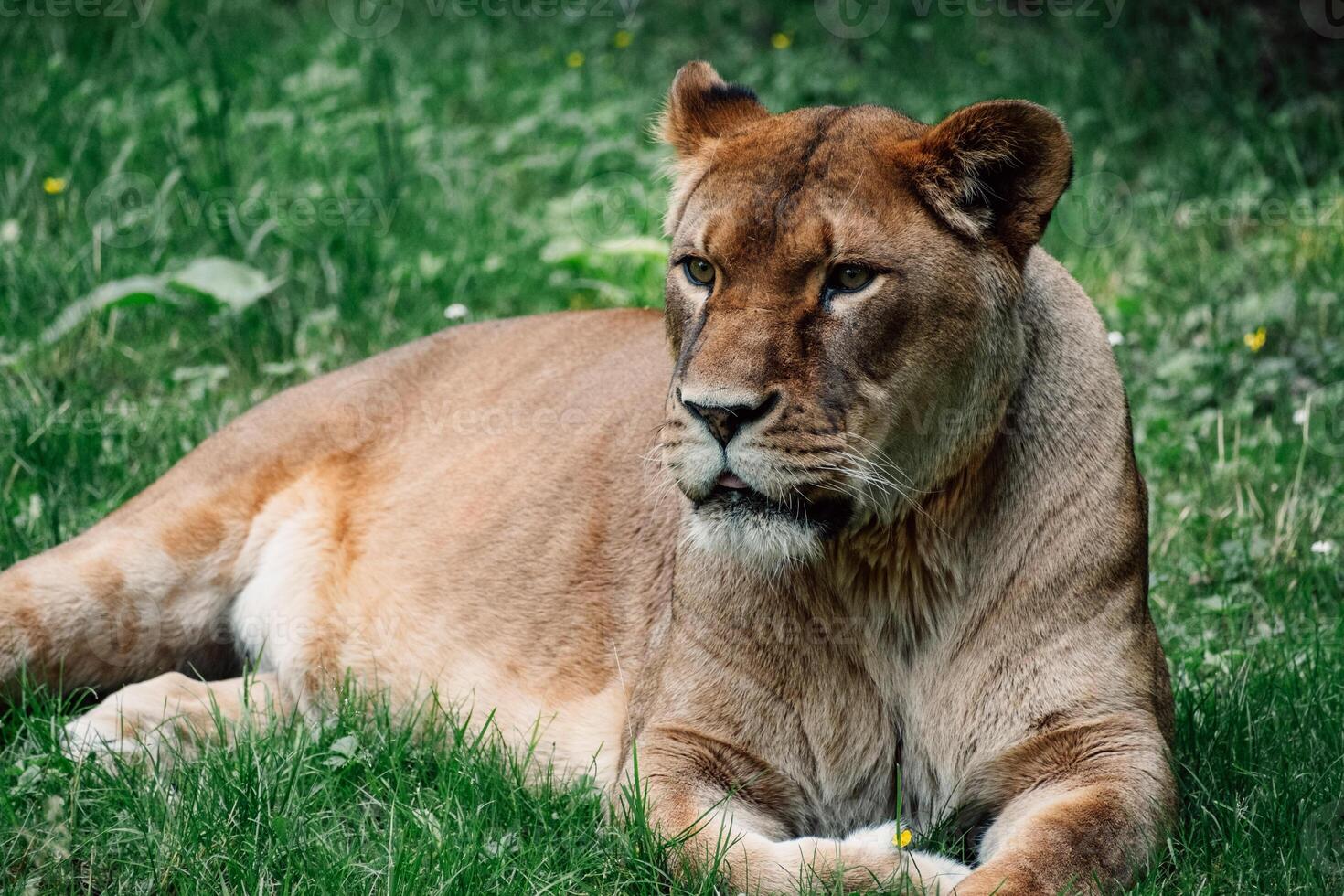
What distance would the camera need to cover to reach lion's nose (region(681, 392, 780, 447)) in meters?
2.86

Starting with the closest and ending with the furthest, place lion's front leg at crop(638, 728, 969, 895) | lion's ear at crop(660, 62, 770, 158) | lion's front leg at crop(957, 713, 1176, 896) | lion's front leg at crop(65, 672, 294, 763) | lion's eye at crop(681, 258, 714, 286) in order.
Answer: lion's front leg at crop(957, 713, 1176, 896) → lion's front leg at crop(638, 728, 969, 895) → lion's eye at crop(681, 258, 714, 286) → lion's ear at crop(660, 62, 770, 158) → lion's front leg at crop(65, 672, 294, 763)

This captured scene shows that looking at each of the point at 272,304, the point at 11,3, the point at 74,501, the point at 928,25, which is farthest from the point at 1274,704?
the point at 11,3

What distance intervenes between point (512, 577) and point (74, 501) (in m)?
1.67

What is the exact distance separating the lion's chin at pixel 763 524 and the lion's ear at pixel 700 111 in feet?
2.93

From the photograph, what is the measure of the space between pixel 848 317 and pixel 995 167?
42 centimetres

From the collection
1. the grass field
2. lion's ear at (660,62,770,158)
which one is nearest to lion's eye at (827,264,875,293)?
lion's ear at (660,62,770,158)

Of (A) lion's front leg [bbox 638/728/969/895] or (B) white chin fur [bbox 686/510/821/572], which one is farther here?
(B) white chin fur [bbox 686/510/821/572]

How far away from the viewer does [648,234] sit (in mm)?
6949

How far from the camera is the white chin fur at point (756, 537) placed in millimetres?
3008

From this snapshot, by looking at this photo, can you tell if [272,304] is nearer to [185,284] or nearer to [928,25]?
[185,284]

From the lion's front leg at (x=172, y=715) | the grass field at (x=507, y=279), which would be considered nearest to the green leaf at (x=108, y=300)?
the grass field at (x=507, y=279)

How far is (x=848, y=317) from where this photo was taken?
2930 millimetres

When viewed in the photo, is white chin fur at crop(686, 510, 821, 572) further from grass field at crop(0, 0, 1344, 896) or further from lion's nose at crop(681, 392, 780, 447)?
grass field at crop(0, 0, 1344, 896)

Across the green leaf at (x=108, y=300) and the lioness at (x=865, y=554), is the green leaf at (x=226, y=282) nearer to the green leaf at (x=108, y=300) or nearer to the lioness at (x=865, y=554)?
the green leaf at (x=108, y=300)
